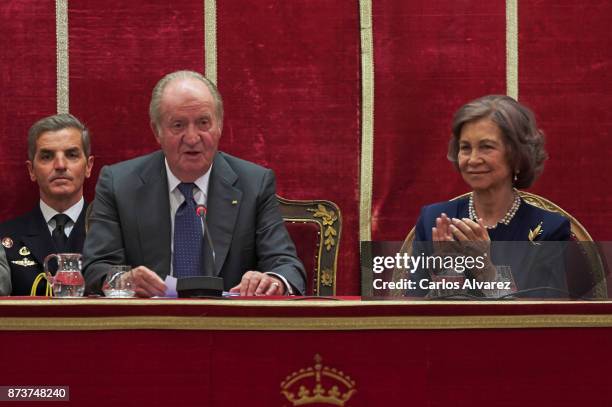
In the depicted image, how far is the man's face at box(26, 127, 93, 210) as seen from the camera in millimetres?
4066

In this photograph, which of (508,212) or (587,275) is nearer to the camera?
(587,275)

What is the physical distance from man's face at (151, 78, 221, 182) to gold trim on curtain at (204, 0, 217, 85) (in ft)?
2.71

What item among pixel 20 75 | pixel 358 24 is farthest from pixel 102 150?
pixel 358 24

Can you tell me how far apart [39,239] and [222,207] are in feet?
3.26

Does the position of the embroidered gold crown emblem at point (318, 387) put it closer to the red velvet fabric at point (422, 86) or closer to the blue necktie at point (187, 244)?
the blue necktie at point (187, 244)

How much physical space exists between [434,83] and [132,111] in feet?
3.86

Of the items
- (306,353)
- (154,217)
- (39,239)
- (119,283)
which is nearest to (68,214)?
(39,239)

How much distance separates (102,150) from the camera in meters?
4.25

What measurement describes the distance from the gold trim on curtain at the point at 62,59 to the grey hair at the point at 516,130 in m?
1.61

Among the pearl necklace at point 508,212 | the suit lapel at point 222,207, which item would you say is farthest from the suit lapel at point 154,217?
the pearl necklace at point 508,212

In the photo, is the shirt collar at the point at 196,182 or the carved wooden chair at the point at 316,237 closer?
the shirt collar at the point at 196,182

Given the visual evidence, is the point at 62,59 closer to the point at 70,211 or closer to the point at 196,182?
the point at 70,211

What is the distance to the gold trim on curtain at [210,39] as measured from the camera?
14.0ft

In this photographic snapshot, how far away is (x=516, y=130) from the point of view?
135 inches
